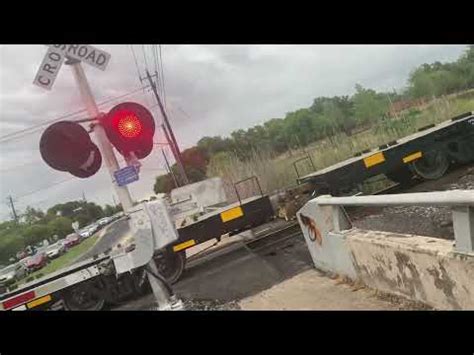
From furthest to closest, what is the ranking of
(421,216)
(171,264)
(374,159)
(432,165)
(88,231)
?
1. (88,231)
2. (432,165)
3. (374,159)
4. (171,264)
5. (421,216)

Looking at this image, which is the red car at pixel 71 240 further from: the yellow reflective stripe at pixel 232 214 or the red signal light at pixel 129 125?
the red signal light at pixel 129 125

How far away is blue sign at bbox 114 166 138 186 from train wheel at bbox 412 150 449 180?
26.5ft

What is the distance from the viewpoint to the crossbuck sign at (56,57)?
241cm

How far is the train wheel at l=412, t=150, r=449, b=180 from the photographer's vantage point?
32.2ft

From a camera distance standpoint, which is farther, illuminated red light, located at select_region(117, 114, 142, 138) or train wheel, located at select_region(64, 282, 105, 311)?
train wheel, located at select_region(64, 282, 105, 311)

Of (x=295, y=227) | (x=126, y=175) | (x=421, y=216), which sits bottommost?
(x=421, y=216)

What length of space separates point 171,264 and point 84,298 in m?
1.60

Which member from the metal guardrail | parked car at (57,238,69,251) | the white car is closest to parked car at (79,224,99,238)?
the white car

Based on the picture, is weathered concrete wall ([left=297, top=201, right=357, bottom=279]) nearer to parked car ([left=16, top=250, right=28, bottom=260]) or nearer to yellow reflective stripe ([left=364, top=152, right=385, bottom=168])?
yellow reflective stripe ([left=364, top=152, right=385, bottom=168])

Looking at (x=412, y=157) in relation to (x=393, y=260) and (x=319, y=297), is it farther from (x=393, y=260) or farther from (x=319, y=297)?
(x=393, y=260)

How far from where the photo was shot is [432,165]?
33.0ft

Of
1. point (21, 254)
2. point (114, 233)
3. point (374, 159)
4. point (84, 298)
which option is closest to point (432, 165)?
point (374, 159)

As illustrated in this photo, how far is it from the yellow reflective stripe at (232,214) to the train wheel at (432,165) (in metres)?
4.18
